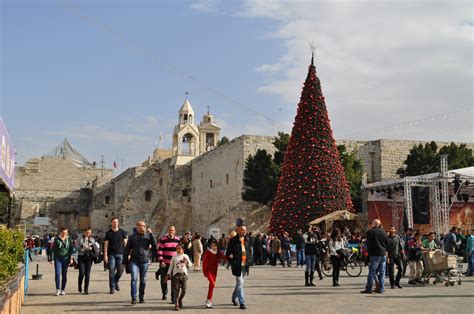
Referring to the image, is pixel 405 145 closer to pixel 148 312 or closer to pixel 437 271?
pixel 437 271

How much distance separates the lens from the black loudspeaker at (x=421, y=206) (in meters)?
23.2

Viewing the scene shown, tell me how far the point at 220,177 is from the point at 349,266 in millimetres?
23117

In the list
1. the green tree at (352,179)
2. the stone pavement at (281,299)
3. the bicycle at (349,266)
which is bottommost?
the stone pavement at (281,299)

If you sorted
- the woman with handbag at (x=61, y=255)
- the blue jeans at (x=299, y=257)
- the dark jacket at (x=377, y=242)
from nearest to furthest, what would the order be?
the woman with handbag at (x=61, y=255), the dark jacket at (x=377, y=242), the blue jeans at (x=299, y=257)

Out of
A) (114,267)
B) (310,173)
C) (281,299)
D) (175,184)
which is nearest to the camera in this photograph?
(281,299)

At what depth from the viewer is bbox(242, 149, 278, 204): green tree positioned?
3164cm

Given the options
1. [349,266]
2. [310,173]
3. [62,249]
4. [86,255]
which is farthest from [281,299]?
[310,173]

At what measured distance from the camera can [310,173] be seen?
22.8 meters

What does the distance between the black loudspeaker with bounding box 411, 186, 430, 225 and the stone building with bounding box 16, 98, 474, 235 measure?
424 inches

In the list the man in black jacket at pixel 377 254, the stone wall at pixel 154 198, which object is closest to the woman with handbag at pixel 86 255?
the man in black jacket at pixel 377 254

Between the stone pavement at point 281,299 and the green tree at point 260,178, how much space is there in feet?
60.4

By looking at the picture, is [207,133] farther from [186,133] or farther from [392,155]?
[392,155]

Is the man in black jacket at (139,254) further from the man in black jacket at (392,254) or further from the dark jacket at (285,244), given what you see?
the dark jacket at (285,244)

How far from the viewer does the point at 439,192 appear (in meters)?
22.9
